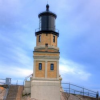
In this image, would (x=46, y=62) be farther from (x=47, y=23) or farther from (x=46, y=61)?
(x=47, y=23)

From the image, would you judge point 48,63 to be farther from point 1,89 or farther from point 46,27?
point 1,89

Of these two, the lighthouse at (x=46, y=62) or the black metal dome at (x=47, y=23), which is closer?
the lighthouse at (x=46, y=62)

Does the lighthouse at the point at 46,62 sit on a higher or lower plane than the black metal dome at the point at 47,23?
lower

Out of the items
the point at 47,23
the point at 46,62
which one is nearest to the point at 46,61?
the point at 46,62

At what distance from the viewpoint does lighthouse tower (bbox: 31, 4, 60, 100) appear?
29391 millimetres

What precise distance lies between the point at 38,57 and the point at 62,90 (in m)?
6.33

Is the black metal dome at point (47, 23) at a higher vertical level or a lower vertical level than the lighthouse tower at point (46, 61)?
higher

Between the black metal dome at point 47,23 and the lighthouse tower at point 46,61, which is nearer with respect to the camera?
the lighthouse tower at point 46,61

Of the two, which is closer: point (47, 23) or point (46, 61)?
point (46, 61)

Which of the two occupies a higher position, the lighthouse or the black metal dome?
the black metal dome

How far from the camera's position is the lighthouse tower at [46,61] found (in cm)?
2939

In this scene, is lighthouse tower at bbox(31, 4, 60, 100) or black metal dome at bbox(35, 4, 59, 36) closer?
lighthouse tower at bbox(31, 4, 60, 100)

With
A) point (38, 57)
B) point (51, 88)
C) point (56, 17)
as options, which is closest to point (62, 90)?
point (51, 88)

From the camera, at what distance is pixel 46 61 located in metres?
30.6
